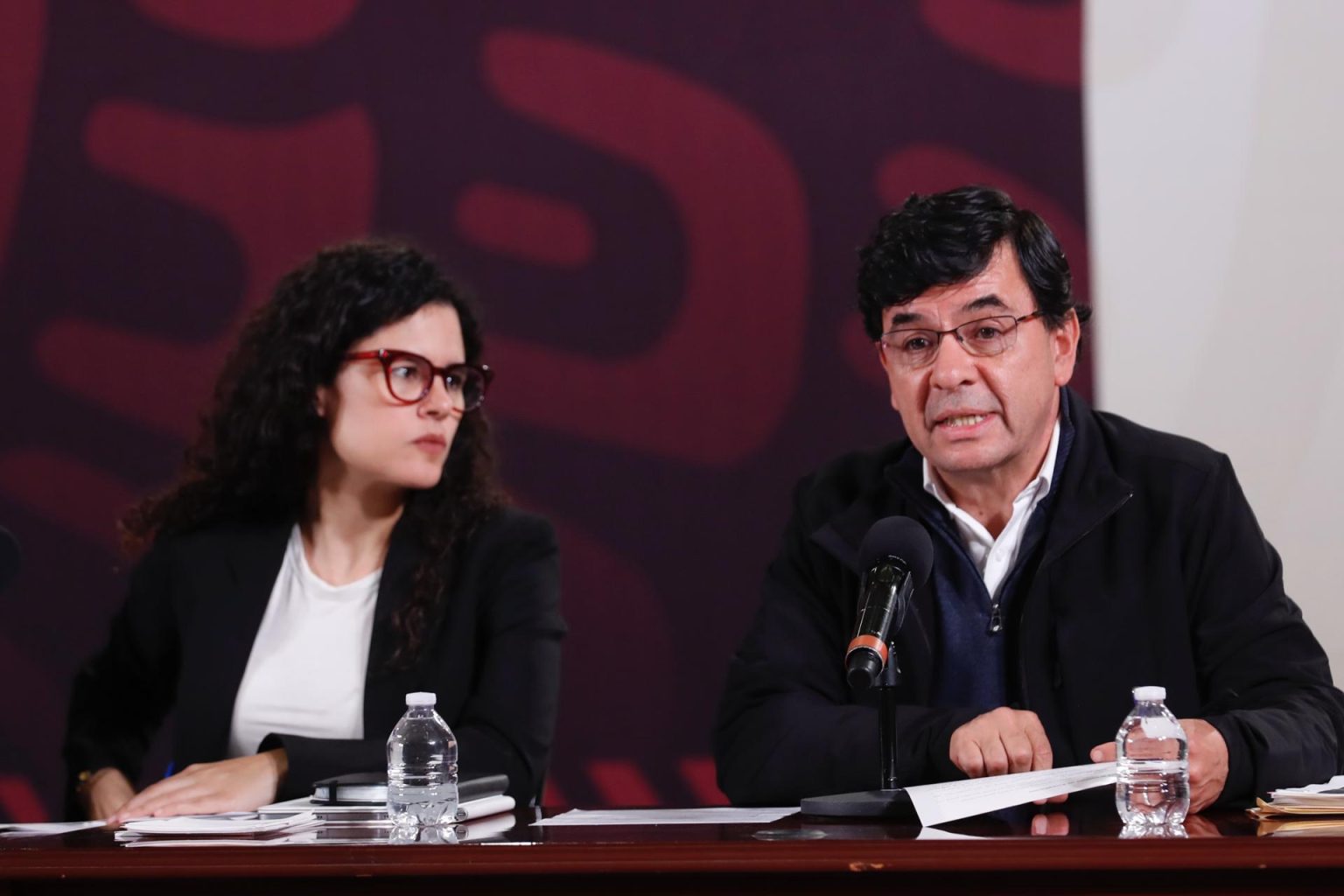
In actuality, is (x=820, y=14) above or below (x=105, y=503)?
above

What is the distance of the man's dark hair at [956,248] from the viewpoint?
2.24 metres

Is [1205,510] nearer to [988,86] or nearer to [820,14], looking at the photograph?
[988,86]

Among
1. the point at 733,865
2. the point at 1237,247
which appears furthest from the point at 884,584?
the point at 1237,247

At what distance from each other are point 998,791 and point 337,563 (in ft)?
4.86

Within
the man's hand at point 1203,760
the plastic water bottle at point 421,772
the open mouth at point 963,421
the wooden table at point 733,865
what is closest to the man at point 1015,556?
the open mouth at point 963,421

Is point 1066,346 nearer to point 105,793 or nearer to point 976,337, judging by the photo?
point 976,337

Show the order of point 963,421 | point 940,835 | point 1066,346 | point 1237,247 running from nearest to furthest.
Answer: point 940,835 < point 963,421 < point 1066,346 < point 1237,247

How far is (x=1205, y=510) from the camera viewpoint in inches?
86.7

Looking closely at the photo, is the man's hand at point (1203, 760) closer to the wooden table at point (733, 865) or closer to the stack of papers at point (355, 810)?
the wooden table at point (733, 865)

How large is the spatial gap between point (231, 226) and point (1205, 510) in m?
2.31

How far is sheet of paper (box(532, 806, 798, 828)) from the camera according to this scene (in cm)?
169

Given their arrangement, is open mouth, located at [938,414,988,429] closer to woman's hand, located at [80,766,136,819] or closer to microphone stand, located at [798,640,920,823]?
microphone stand, located at [798,640,920,823]

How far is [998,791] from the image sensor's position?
1593 mm

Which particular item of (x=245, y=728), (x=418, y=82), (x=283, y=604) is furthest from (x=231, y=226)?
(x=245, y=728)
